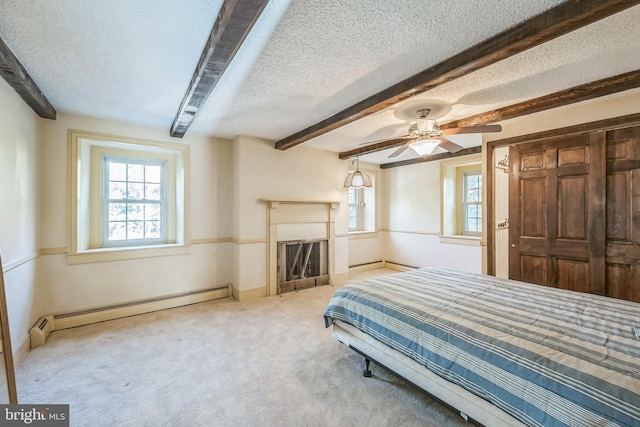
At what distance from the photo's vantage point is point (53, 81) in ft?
7.60

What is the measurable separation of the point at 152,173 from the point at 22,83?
183 centimetres

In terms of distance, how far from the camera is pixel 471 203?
5074 mm

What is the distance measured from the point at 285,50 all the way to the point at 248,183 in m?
2.45

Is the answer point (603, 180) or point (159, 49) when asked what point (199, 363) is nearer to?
point (159, 49)

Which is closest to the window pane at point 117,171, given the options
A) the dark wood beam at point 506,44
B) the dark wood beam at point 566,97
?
the dark wood beam at point 506,44

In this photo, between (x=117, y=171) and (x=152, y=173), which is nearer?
(x=117, y=171)

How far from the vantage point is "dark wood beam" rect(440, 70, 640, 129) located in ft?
7.20

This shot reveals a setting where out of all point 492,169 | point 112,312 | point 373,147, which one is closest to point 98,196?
point 112,312

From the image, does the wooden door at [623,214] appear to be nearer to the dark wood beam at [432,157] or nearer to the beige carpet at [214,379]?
the dark wood beam at [432,157]

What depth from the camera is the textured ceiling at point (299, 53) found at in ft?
4.86

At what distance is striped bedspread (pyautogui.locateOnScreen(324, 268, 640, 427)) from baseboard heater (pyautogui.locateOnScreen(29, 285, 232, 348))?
7.80 ft

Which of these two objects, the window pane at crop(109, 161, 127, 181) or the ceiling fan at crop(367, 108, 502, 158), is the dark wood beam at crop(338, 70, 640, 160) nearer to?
the ceiling fan at crop(367, 108, 502, 158)

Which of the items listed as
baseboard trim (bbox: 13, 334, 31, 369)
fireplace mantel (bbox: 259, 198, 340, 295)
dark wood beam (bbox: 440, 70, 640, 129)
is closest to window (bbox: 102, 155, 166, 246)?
baseboard trim (bbox: 13, 334, 31, 369)

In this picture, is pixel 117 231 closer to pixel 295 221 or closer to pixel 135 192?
pixel 135 192
